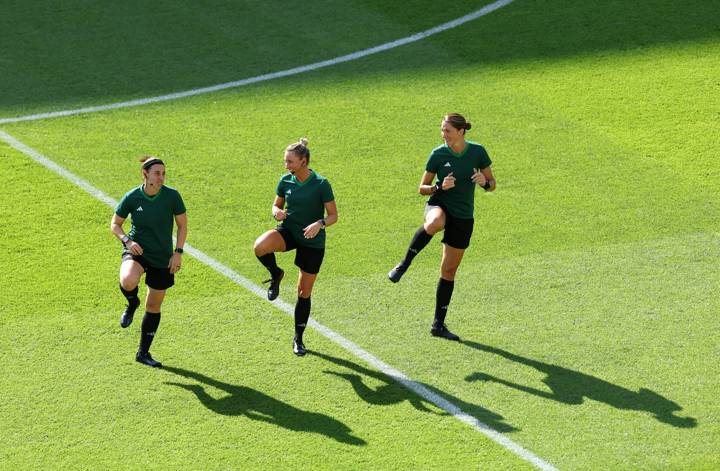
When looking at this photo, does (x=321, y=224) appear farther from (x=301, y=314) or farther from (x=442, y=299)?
(x=442, y=299)

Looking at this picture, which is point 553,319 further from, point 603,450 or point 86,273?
point 86,273

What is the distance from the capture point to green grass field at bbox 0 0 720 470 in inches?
458

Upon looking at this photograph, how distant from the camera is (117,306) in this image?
1416 centimetres

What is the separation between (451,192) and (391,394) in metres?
2.28

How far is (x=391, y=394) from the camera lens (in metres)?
12.3

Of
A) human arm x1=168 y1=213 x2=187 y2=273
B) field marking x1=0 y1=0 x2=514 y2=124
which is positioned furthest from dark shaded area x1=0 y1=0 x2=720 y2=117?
human arm x1=168 y1=213 x2=187 y2=273

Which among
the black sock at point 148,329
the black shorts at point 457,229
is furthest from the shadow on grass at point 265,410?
the black shorts at point 457,229

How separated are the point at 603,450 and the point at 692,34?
13575mm

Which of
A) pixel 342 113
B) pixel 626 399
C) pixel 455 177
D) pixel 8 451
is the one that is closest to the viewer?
pixel 8 451

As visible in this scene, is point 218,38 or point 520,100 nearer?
point 520,100

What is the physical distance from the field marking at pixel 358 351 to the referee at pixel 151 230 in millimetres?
2058

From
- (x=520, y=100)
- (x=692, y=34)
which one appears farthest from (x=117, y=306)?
(x=692, y=34)

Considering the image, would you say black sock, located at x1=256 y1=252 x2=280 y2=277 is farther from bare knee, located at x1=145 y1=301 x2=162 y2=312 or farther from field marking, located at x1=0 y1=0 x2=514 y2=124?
field marking, located at x1=0 y1=0 x2=514 y2=124

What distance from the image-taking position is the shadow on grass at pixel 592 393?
39.1 feet
